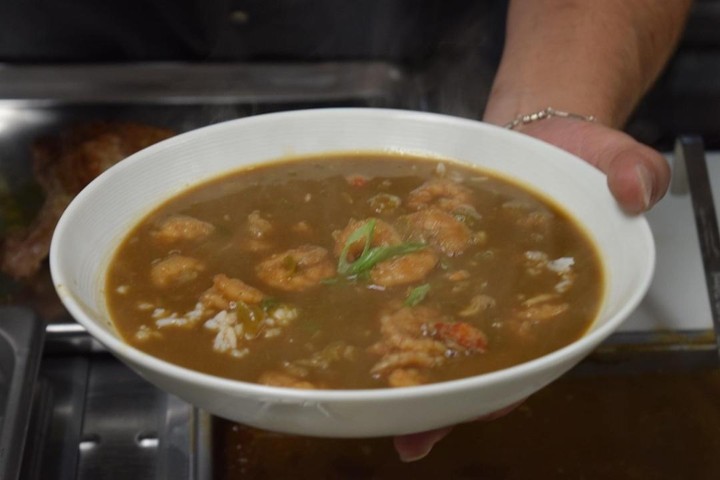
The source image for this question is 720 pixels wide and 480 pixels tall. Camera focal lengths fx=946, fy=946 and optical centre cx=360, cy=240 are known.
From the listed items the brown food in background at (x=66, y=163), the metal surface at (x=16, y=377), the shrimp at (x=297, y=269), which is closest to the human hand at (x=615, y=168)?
the shrimp at (x=297, y=269)

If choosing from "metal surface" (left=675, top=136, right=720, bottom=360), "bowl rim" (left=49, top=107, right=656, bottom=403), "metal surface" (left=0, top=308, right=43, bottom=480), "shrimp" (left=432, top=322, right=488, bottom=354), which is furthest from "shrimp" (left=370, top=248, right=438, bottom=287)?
"metal surface" (left=675, top=136, right=720, bottom=360)

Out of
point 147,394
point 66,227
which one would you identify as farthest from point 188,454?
point 66,227

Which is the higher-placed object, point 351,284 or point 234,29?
point 234,29

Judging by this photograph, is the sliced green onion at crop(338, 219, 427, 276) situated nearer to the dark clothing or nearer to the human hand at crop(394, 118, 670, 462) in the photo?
the human hand at crop(394, 118, 670, 462)

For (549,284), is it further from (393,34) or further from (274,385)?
(393,34)

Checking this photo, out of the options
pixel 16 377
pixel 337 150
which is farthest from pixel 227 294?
pixel 16 377

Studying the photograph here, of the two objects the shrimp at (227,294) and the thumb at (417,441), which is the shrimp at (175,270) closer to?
the shrimp at (227,294)

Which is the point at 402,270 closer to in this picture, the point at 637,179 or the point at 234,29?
the point at 637,179
